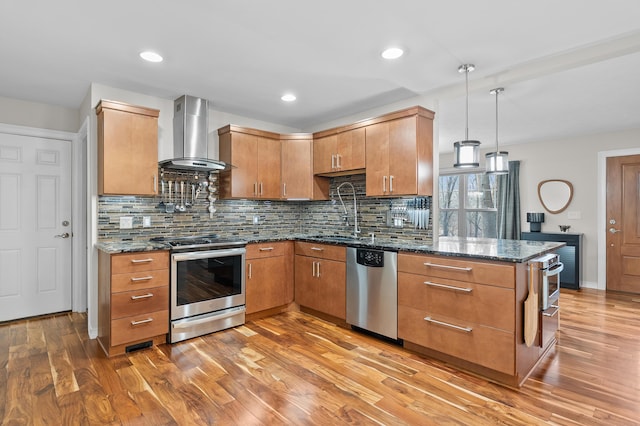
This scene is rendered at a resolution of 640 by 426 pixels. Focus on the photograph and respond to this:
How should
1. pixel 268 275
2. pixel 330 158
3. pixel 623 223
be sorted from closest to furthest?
pixel 268 275
pixel 330 158
pixel 623 223

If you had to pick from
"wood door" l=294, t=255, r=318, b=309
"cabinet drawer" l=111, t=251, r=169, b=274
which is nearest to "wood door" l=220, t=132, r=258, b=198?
"wood door" l=294, t=255, r=318, b=309

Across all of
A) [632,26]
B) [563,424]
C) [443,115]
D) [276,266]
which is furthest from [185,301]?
[632,26]

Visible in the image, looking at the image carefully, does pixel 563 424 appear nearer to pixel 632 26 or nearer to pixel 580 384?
pixel 580 384

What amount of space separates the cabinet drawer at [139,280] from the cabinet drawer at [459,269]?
205 cm

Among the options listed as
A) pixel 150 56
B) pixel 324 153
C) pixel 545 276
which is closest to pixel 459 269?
pixel 545 276

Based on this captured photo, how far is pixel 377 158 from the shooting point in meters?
3.48

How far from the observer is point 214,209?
3.95 m

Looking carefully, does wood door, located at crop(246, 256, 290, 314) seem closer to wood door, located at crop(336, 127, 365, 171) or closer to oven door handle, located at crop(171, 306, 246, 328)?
oven door handle, located at crop(171, 306, 246, 328)

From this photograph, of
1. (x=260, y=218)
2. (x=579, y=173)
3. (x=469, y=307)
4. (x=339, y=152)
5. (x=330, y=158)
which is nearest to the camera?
(x=469, y=307)

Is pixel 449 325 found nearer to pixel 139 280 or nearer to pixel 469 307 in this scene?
pixel 469 307

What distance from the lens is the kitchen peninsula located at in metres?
2.26

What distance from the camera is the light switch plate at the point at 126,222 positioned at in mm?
3290

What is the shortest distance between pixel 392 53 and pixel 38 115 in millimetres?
3759

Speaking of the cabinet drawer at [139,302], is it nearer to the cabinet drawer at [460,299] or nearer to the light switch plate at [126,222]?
the light switch plate at [126,222]
